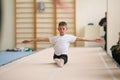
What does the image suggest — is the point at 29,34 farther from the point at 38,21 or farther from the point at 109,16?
the point at 109,16

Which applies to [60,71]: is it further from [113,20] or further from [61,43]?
[113,20]

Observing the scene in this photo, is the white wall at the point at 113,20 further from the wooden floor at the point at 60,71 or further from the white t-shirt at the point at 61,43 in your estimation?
the white t-shirt at the point at 61,43

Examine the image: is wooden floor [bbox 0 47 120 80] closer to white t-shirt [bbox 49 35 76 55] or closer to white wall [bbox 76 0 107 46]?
white t-shirt [bbox 49 35 76 55]

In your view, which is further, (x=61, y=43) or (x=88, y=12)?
(x=88, y=12)

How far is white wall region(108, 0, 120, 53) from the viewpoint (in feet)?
16.9

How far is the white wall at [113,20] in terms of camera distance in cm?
515

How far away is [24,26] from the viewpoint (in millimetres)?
8234

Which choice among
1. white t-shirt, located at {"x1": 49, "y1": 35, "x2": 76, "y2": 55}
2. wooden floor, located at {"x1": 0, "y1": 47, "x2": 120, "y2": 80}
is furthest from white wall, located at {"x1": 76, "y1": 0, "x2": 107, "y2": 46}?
wooden floor, located at {"x1": 0, "y1": 47, "x2": 120, "y2": 80}

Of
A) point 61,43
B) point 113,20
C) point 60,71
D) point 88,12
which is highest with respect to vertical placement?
point 88,12

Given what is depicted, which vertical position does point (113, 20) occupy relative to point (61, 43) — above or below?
above

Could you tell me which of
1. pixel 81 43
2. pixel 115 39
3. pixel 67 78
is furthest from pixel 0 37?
pixel 81 43

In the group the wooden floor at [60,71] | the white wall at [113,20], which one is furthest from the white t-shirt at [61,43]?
the white wall at [113,20]

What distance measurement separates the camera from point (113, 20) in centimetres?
524

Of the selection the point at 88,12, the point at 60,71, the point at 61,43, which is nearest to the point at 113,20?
the point at 61,43
